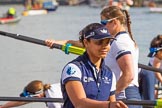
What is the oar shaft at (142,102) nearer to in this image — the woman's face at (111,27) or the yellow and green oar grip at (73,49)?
the woman's face at (111,27)

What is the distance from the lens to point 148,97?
7.02 meters

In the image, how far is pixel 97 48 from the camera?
425 cm

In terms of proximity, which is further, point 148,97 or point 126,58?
point 148,97

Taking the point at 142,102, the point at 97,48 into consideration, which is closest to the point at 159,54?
the point at 142,102

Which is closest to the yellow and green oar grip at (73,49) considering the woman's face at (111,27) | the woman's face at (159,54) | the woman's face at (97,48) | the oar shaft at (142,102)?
the woman's face at (111,27)

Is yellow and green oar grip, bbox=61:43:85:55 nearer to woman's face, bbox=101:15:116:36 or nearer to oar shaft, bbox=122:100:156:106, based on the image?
woman's face, bbox=101:15:116:36

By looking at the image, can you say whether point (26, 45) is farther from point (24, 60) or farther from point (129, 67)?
point (129, 67)

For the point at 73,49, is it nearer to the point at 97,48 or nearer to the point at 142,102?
the point at 142,102

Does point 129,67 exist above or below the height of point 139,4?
above

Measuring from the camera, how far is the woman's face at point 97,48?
4258mm

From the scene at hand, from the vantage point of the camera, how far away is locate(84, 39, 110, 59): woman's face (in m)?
4.26

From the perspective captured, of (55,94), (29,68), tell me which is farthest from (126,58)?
(29,68)

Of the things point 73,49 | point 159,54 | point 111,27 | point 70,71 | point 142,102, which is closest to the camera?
point 70,71

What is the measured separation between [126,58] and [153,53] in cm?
293
